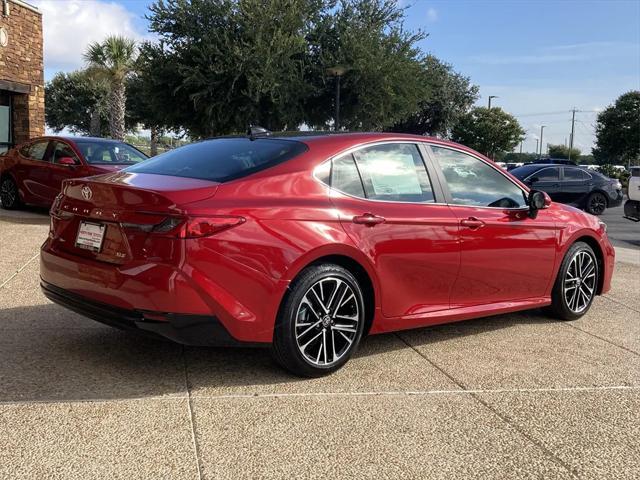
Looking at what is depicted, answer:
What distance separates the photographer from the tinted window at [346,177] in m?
4.13

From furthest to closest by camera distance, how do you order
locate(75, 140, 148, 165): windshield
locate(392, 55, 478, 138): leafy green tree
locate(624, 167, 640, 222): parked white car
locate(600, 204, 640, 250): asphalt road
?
locate(392, 55, 478, 138): leafy green tree
locate(624, 167, 640, 222): parked white car
locate(600, 204, 640, 250): asphalt road
locate(75, 140, 148, 165): windshield

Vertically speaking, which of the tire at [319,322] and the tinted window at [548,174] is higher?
the tinted window at [548,174]

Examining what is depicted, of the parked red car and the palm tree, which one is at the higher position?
the palm tree

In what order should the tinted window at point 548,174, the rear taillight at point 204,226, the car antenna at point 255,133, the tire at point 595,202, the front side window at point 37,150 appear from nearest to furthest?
1. the rear taillight at point 204,226
2. the car antenna at point 255,133
3. the front side window at point 37,150
4. the tinted window at point 548,174
5. the tire at point 595,202

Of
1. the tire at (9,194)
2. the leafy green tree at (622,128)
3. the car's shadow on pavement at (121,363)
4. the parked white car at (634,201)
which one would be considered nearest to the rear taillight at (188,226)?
the car's shadow on pavement at (121,363)

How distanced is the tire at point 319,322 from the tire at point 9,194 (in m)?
10.0

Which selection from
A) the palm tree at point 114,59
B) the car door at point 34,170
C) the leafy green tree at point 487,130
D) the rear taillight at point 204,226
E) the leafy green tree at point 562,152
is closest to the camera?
the rear taillight at point 204,226

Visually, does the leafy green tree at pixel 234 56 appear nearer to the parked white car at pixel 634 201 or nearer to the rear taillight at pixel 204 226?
the parked white car at pixel 634 201

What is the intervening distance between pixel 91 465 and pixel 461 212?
300 centimetres

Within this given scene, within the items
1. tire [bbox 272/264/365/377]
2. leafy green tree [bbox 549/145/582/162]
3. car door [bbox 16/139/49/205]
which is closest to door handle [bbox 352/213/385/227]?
tire [bbox 272/264/365/377]

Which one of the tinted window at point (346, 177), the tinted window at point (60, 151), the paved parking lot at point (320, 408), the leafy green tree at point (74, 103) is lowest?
the paved parking lot at point (320, 408)

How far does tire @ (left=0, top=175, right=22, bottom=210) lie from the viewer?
1217cm

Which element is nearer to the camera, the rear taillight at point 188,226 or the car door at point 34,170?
the rear taillight at point 188,226

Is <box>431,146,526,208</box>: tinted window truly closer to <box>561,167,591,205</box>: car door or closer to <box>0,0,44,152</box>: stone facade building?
<box>0,0,44,152</box>: stone facade building
